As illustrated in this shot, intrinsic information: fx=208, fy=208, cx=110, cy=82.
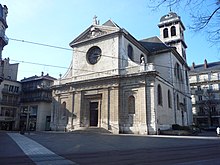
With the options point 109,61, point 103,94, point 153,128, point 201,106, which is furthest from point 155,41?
point 201,106

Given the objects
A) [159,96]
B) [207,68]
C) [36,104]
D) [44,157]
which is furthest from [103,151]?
[207,68]

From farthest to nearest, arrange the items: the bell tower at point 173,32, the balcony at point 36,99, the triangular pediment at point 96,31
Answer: the bell tower at point 173,32, the balcony at point 36,99, the triangular pediment at point 96,31

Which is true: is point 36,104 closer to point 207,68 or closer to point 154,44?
point 154,44

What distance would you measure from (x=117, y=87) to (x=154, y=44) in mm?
15536

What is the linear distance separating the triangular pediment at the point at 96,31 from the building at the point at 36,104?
14414 mm

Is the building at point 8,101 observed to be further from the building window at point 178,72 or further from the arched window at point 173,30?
the arched window at point 173,30

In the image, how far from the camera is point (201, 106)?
53.2m

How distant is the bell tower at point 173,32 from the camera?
44.2m

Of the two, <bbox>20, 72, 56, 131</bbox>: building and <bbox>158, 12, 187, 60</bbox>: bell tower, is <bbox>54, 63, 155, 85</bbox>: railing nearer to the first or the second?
<bbox>20, 72, 56, 131</bbox>: building

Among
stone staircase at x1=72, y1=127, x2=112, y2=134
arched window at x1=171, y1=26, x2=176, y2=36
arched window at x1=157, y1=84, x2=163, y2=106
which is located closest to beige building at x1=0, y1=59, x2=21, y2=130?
stone staircase at x1=72, y1=127, x2=112, y2=134

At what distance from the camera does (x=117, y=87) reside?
26703 mm

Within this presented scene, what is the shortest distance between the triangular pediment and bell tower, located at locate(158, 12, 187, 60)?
58.5ft

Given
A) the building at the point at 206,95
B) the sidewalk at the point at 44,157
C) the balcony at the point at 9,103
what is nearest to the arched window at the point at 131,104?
the sidewalk at the point at 44,157

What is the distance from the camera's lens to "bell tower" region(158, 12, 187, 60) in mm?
44250
